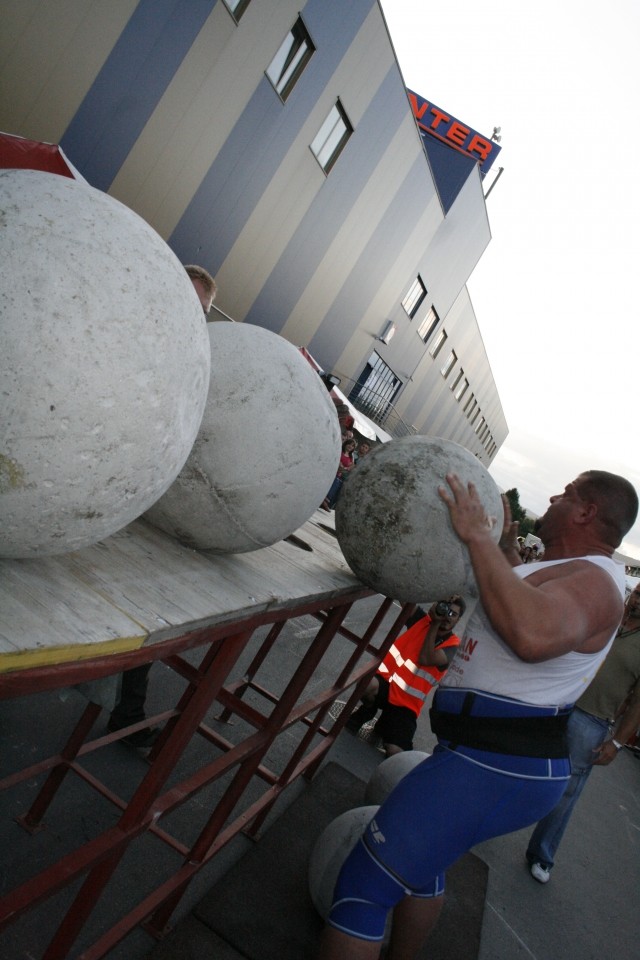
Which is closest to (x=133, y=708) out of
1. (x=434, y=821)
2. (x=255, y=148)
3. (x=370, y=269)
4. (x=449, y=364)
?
(x=434, y=821)

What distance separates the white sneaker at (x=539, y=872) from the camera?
5.31m

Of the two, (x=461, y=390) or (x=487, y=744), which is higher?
(x=461, y=390)

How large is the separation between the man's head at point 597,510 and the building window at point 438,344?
27.9 metres

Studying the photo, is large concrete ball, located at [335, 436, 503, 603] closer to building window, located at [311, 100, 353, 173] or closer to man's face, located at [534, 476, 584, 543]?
man's face, located at [534, 476, 584, 543]

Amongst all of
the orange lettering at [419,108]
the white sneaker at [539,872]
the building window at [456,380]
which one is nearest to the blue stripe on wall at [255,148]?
the white sneaker at [539,872]

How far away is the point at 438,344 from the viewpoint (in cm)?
3077

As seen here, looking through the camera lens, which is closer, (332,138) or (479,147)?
(332,138)

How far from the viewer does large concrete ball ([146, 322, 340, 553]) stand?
211cm

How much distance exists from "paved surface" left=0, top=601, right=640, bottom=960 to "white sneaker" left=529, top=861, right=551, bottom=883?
2.8 inches

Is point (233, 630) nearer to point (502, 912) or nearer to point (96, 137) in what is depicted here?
point (502, 912)

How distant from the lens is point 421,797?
243 centimetres

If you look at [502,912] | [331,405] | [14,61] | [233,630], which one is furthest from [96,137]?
[502,912]

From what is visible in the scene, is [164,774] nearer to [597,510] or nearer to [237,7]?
[597,510]

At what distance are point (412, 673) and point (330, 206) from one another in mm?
11947
